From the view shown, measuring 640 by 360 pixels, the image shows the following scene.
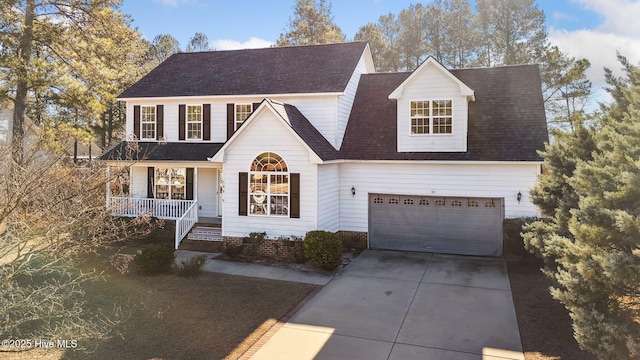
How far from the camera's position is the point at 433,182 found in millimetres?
15789

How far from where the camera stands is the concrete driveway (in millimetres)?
7781

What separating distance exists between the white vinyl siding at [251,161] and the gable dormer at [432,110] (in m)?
4.13

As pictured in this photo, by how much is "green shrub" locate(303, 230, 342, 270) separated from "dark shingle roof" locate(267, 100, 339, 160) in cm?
282

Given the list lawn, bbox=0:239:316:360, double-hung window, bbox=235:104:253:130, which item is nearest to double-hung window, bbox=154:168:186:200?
double-hung window, bbox=235:104:253:130

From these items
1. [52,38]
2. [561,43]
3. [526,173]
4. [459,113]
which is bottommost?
[526,173]

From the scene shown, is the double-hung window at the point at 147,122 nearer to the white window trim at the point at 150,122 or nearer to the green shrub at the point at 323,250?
the white window trim at the point at 150,122

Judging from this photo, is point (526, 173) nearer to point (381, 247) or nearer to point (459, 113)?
point (459, 113)

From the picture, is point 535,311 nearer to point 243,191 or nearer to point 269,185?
point 269,185

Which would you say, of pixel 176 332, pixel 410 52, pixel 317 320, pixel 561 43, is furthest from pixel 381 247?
pixel 410 52

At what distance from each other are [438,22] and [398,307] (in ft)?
109

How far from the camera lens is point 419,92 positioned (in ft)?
53.1

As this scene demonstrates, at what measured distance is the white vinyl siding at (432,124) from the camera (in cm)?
1566

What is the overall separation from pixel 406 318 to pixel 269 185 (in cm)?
758

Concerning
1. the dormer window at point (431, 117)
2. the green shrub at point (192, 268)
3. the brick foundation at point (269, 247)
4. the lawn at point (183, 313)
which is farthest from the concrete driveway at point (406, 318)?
the dormer window at point (431, 117)
